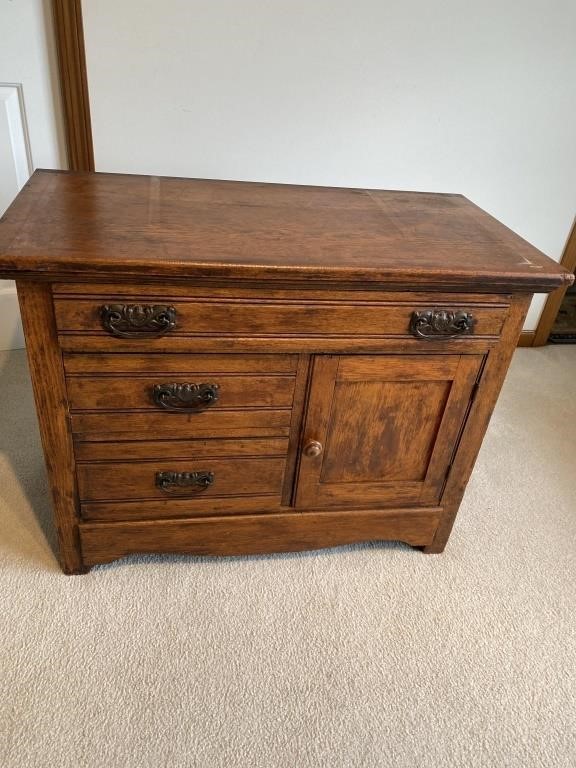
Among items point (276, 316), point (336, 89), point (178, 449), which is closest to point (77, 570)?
point (178, 449)

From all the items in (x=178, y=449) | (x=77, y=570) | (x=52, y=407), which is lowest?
(x=77, y=570)

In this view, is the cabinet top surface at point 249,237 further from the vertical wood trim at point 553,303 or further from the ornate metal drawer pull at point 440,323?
the vertical wood trim at point 553,303

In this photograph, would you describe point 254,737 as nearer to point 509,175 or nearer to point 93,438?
point 93,438

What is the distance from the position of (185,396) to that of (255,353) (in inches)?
6.3

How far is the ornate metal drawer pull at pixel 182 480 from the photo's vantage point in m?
1.23

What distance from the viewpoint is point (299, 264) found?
3.32 feet

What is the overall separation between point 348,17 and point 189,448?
4.17 feet

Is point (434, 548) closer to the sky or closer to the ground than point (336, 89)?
closer to the ground

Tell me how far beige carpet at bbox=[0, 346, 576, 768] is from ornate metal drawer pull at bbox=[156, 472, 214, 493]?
9.3 inches

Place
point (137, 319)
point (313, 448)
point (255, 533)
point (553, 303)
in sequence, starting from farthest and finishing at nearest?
point (553, 303) < point (255, 533) < point (313, 448) < point (137, 319)

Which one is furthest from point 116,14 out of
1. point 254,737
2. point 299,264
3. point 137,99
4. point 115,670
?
point 254,737

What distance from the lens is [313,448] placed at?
1.23 metres

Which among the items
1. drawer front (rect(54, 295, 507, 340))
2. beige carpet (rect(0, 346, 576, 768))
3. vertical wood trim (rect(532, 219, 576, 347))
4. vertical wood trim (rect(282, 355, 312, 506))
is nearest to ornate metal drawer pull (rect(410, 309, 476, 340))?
drawer front (rect(54, 295, 507, 340))

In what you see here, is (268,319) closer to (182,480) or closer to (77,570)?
(182,480)
